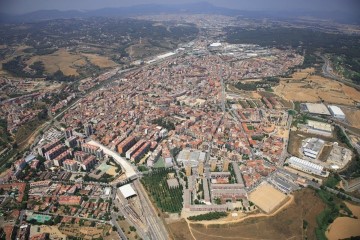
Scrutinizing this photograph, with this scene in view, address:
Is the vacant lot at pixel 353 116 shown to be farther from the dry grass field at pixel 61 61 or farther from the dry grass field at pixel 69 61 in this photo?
the dry grass field at pixel 61 61

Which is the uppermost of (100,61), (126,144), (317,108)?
(126,144)

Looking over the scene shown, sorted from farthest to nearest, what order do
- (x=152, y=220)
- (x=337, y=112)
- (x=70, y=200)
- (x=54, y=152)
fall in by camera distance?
(x=337, y=112) < (x=54, y=152) < (x=70, y=200) < (x=152, y=220)

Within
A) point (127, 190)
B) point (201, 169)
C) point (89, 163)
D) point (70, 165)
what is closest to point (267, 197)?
point (201, 169)

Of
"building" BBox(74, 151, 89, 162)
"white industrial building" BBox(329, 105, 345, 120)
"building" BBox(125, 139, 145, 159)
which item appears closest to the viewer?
"building" BBox(74, 151, 89, 162)

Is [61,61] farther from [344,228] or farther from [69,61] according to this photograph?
[344,228]

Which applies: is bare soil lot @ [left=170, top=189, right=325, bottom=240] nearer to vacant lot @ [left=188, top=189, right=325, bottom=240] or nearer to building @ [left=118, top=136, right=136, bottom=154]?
vacant lot @ [left=188, top=189, right=325, bottom=240]

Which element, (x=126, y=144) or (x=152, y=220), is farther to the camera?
(x=126, y=144)

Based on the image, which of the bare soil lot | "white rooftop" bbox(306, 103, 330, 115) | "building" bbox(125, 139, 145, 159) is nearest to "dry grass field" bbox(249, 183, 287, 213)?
the bare soil lot
